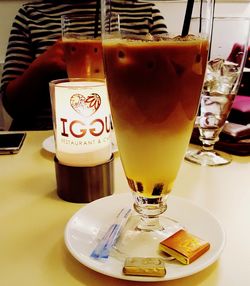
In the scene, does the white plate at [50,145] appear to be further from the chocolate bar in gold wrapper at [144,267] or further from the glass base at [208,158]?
the chocolate bar in gold wrapper at [144,267]

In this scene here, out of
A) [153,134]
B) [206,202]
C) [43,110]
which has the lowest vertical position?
[43,110]

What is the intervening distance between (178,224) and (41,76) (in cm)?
95

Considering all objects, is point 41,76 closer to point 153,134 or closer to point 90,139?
point 90,139

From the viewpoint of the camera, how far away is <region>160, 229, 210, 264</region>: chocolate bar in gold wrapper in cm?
41

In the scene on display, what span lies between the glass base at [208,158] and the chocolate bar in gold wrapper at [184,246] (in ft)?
1.07

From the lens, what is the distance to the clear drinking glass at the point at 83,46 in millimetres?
862

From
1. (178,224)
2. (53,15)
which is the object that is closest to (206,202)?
(178,224)

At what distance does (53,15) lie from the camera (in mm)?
1611

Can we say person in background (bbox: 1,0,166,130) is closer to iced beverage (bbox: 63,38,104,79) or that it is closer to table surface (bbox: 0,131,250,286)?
iced beverage (bbox: 63,38,104,79)

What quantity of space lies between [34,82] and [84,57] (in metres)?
0.54

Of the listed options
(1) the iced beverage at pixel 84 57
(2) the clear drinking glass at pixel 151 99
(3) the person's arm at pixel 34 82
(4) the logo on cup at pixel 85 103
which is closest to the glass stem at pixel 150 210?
(2) the clear drinking glass at pixel 151 99

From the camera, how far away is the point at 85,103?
1.98 ft

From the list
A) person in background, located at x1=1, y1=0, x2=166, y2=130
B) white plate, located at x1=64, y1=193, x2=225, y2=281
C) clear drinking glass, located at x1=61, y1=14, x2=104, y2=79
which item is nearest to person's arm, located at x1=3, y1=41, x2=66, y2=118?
person in background, located at x1=1, y1=0, x2=166, y2=130

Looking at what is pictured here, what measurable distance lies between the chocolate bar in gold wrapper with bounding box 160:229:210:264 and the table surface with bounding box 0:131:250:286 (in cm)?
2
